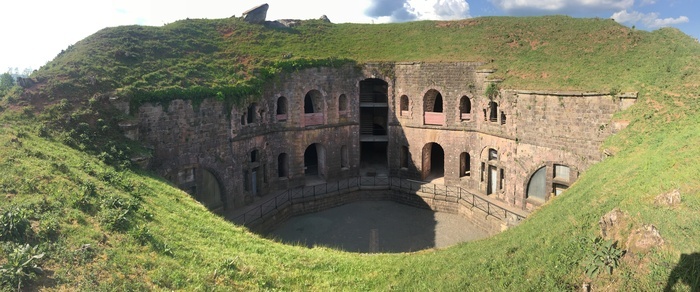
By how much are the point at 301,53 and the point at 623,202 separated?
22.3 m

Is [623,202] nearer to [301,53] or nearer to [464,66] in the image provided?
[464,66]

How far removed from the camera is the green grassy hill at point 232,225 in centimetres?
863

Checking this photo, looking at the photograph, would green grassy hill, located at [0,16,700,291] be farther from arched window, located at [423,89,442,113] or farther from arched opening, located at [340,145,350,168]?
arched opening, located at [340,145,350,168]

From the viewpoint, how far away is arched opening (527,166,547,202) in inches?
859

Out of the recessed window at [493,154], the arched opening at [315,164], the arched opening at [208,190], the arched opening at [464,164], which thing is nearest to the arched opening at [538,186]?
the recessed window at [493,154]

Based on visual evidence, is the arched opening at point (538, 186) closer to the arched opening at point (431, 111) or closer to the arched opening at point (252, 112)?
the arched opening at point (431, 111)

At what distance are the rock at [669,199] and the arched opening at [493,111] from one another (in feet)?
50.6

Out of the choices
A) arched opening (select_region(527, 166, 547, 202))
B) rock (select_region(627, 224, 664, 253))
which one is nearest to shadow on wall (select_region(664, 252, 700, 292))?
rock (select_region(627, 224, 664, 253))

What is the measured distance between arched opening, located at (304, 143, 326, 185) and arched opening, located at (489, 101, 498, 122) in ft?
34.0

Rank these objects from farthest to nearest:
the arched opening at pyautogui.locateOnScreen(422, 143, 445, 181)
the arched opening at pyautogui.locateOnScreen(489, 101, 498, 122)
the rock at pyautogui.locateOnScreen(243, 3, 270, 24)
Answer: the rock at pyautogui.locateOnScreen(243, 3, 270, 24) → the arched opening at pyautogui.locateOnScreen(422, 143, 445, 181) → the arched opening at pyautogui.locateOnScreen(489, 101, 498, 122)

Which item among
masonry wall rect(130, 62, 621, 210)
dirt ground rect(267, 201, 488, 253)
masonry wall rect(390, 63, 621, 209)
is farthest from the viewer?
dirt ground rect(267, 201, 488, 253)

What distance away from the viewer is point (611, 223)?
9.55 metres

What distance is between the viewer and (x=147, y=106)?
19766mm

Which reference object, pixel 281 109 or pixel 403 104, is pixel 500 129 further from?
pixel 281 109
